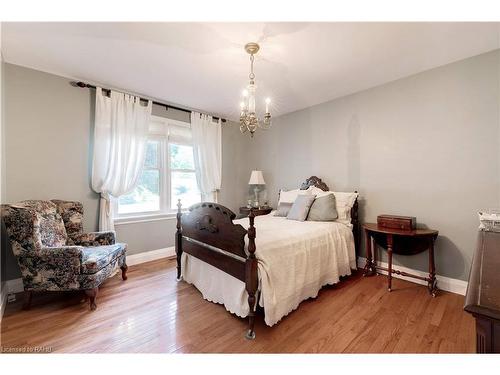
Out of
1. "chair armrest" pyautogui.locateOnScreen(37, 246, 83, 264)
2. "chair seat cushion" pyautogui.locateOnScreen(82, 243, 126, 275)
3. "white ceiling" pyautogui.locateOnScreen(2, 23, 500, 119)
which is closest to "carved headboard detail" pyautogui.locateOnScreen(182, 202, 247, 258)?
"chair seat cushion" pyautogui.locateOnScreen(82, 243, 126, 275)

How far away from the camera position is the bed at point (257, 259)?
1774 millimetres

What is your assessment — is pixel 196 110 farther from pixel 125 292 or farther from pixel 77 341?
pixel 77 341

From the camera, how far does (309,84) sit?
2.89 metres

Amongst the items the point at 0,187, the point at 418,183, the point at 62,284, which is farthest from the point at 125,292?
the point at 418,183

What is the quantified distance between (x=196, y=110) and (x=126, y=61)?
63.0 inches

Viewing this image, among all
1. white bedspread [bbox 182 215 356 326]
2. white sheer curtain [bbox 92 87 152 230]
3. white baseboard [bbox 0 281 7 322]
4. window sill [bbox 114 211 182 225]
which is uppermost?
white sheer curtain [bbox 92 87 152 230]

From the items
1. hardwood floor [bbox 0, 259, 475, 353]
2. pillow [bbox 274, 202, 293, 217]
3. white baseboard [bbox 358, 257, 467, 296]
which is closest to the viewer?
hardwood floor [bbox 0, 259, 475, 353]

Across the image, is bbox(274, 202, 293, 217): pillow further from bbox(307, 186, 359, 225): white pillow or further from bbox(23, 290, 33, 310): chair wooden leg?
bbox(23, 290, 33, 310): chair wooden leg

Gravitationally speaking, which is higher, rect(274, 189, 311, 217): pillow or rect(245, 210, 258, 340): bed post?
rect(274, 189, 311, 217): pillow

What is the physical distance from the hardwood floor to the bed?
13cm

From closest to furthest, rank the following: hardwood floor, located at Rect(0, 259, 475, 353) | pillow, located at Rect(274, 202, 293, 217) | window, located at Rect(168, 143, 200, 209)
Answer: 1. hardwood floor, located at Rect(0, 259, 475, 353)
2. pillow, located at Rect(274, 202, 293, 217)
3. window, located at Rect(168, 143, 200, 209)

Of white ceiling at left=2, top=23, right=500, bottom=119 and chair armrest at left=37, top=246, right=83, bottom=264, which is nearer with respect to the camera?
white ceiling at left=2, top=23, right=500, bottom=119

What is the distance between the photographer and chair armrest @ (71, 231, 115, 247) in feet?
8.38

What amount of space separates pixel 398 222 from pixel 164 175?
→ 11.0 feet
